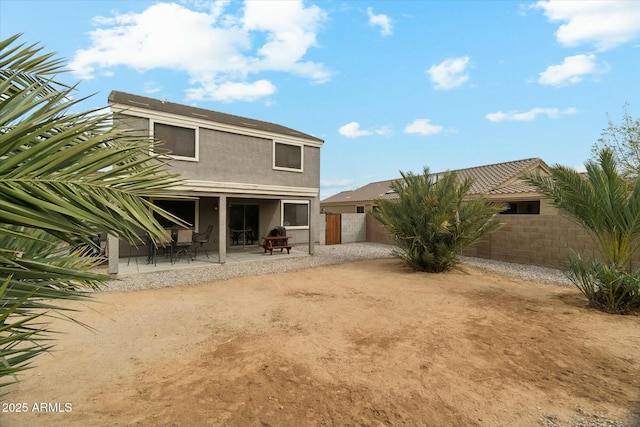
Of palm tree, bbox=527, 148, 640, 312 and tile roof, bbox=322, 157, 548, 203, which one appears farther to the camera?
tile roof, bbox=322, 157, 548, 203

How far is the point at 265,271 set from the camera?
964 centimetres

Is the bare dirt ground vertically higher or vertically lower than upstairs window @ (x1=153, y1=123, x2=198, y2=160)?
lower

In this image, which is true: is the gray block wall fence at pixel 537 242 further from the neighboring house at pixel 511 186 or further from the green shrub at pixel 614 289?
the green shrub at pixel 614 289

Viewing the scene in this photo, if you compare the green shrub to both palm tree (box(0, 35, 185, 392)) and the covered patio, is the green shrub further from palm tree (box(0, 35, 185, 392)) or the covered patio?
the covered patio

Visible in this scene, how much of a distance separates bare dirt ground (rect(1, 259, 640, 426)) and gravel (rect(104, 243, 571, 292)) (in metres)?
1.61

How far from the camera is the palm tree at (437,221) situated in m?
9.43

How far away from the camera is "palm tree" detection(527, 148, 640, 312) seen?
5797mm

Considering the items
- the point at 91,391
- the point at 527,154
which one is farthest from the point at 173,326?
the point at 527,154

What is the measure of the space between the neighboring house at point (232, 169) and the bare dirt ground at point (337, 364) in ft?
14.9

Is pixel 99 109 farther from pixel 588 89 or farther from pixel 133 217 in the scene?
pixel 588 89

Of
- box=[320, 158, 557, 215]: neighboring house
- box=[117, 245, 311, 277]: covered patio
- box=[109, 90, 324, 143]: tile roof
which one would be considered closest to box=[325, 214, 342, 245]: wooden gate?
box=[320, 158, 557, 215]: neighboring house

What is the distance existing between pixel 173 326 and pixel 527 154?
785 inches

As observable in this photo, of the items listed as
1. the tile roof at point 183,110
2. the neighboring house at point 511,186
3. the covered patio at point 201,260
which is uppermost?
the tile roof at point 183,110

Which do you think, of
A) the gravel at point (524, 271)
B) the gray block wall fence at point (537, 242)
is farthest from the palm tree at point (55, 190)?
the gray block wall fence at point (537, 242)
